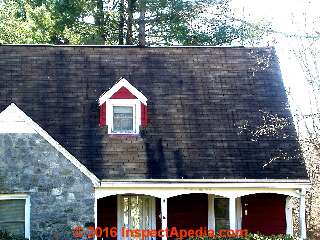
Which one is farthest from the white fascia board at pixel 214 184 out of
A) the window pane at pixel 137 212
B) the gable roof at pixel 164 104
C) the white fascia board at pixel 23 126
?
the window pane at pixel 137 212

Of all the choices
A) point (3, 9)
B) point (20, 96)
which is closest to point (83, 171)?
point (20, 96)

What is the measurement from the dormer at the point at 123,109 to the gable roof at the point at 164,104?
0.33 meters

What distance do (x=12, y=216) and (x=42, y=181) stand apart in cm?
132

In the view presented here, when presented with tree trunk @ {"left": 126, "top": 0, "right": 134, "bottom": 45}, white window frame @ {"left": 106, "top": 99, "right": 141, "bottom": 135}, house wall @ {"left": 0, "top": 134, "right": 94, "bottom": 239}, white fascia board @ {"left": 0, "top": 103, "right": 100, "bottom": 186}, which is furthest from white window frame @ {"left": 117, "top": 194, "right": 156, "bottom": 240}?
tree trunk @ {"left": 126, "top": 0, "right": 134, "bottom": 45}

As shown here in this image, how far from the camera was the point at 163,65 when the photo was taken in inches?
850

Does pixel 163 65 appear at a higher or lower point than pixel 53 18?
lower

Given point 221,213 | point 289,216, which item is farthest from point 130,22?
point 289,216

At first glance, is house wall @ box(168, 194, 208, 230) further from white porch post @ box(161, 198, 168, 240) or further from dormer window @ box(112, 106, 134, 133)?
dormer window @ box(112, 106, 134, 133)

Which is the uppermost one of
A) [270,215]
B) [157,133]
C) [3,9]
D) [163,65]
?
[3,9]

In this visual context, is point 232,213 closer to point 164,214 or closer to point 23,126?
point 164,214

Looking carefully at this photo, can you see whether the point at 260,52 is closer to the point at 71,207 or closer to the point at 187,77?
the point at 187,77

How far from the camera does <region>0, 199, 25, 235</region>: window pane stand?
1634 centimetres

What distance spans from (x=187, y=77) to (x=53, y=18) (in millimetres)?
10808

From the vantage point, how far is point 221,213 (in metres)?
19.1
